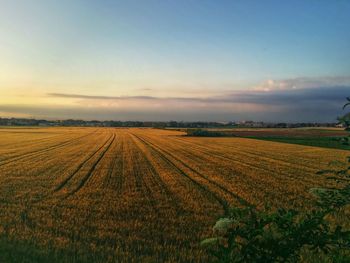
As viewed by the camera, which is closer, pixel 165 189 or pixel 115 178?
pixel 165 189

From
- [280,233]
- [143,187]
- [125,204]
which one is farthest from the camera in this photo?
[143,187]

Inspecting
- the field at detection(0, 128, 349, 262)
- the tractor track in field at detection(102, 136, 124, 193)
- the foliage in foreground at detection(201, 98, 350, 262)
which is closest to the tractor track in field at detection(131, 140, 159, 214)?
the field at detection(0, 128, 349, 262)

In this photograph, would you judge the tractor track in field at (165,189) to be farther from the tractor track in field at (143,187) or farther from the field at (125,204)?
the tractor track in field at (143,187)

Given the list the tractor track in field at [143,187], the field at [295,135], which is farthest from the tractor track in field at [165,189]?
the field at [295,135]

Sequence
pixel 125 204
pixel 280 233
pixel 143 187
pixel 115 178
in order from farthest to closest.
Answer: pixel 115 178
pixel 143 187
pixel 125 204
pixel 280 233

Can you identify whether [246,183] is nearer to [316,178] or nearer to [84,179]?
[316,178]

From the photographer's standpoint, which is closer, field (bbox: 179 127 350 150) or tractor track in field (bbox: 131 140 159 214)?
tractor track in field (bbox: 131 140 159 214)

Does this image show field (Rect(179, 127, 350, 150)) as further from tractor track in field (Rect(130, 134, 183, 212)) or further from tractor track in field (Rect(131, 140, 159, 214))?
tractor track in field (Rect(131, 140, 159, 214))

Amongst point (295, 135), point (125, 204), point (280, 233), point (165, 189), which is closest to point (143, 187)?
point (165, 189)

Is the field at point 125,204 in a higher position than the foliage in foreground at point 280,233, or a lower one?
lower

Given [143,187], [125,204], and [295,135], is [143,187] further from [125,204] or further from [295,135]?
[295,135]

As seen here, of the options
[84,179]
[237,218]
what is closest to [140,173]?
[84,179]

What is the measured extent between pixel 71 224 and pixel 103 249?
261 cm

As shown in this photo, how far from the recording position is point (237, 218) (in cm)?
358
